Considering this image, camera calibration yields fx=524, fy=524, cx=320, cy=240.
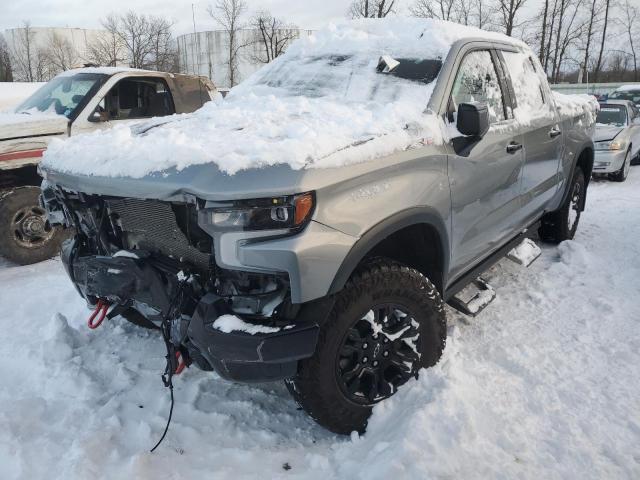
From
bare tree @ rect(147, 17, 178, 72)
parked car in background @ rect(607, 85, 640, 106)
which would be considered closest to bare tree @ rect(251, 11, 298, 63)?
bare tree @ rect(147, 17, 178, 72)

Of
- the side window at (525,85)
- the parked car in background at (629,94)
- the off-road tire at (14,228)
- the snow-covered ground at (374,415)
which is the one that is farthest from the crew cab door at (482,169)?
the parked car in background at (629,94)

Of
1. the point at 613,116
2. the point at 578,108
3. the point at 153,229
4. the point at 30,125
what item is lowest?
the point at 613,116

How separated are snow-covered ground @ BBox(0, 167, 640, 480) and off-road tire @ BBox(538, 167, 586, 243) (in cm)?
145

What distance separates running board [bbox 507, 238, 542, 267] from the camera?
4.15 meters

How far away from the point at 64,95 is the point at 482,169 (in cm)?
517

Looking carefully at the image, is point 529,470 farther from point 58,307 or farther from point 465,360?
point 58,307

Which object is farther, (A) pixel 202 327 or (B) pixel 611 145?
(B) pixel 611 145

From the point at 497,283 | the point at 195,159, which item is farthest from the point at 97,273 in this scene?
the point at 497,283

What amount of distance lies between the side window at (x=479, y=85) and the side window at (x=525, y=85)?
27 centimetres

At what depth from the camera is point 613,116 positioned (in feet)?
35.5

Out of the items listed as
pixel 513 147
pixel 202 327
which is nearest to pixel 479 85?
pixel 513 147

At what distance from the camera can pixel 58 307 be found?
4125mm

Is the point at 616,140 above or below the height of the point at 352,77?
below

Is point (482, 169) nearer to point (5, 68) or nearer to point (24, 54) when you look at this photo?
point (5, 68)
